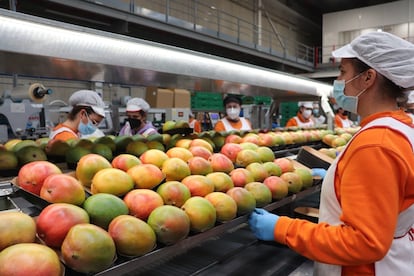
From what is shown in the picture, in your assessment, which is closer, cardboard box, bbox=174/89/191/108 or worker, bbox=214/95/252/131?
worker, bbox=214/95/252/131

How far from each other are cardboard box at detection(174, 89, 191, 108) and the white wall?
34.7ft

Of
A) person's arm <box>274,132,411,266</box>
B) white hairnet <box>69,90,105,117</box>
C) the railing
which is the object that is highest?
the railing

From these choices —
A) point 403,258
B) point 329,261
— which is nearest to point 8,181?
point 329,261

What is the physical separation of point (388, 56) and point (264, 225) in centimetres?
79

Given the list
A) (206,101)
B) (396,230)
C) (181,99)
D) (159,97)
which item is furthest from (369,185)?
(206,101)

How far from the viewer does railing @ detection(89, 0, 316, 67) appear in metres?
7.86

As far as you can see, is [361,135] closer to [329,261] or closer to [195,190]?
[329,261]

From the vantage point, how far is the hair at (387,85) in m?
1.32

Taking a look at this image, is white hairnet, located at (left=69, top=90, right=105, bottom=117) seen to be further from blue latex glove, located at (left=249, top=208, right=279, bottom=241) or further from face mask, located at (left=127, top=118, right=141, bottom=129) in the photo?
blue latex glove, located at (left=249, top=208, right=279, bottom=241)

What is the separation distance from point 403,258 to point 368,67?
699 millimetres

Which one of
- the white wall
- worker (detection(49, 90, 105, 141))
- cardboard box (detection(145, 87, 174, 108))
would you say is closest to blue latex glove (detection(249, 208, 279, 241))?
worker (detection(49, 90, 105, 141))

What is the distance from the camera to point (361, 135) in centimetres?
122

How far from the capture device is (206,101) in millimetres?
9445

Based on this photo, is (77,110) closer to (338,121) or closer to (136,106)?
(136,106)
